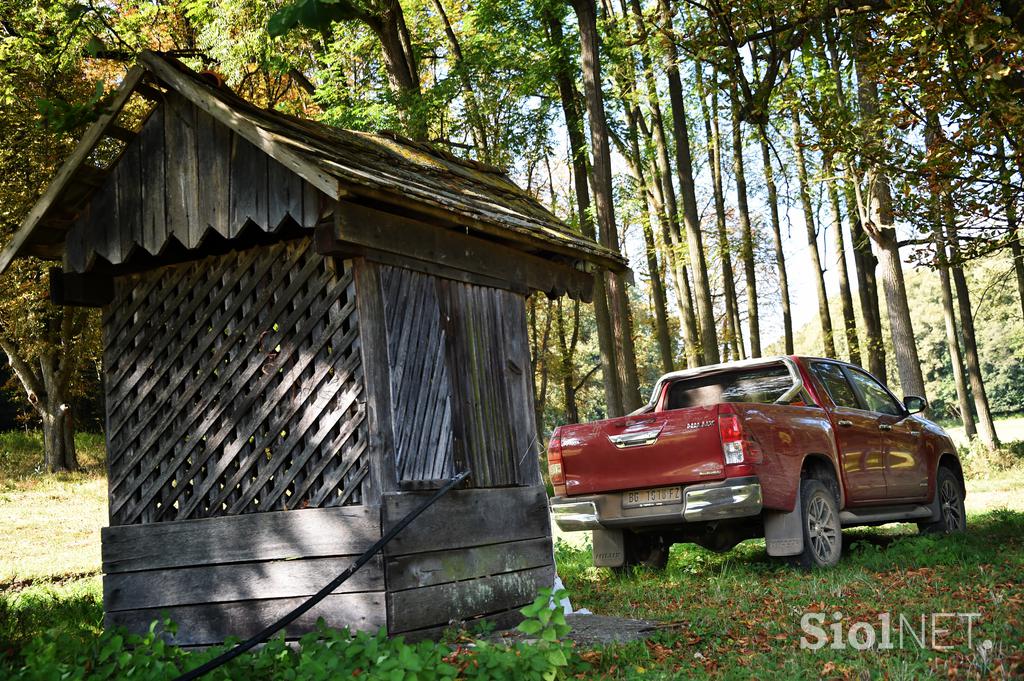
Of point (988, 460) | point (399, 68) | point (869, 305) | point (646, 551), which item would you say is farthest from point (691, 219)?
point (646, 551)

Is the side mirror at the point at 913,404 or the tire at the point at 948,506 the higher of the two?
the side mirror at the point at 913,404

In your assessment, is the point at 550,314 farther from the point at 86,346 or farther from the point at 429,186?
the point at 429,186

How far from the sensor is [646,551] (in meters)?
11.0

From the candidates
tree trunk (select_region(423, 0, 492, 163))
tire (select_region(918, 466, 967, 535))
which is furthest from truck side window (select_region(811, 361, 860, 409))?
tree trunk (select_region(423, 0, 492, 163))

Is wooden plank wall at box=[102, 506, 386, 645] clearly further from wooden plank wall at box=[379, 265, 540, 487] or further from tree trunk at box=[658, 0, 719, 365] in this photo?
tree trunk at box=[658, 0, 719, 365]

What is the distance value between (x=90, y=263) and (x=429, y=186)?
298cm

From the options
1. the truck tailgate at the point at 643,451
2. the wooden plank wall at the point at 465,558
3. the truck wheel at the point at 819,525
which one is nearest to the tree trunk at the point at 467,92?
the truck tailgate at the point at 643,451

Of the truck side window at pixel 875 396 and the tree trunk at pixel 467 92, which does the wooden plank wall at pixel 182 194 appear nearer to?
the truck side window at pixel 875 396

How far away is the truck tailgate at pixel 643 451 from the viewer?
924 cm

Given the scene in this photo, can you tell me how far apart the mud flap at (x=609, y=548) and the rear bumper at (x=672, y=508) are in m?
0.51

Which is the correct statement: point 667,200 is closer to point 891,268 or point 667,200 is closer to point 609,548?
point 891,268

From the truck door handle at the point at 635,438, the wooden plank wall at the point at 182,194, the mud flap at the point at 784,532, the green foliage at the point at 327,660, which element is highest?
the wooden plank wall at the point at 182,194

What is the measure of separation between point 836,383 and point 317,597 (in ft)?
23.3

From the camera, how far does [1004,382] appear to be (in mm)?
67375
